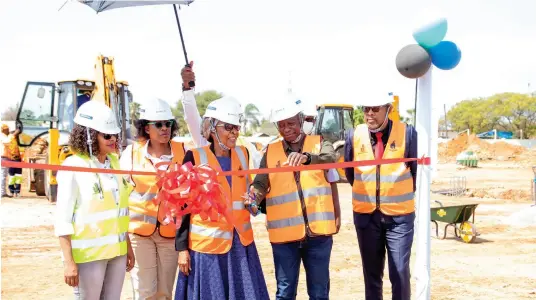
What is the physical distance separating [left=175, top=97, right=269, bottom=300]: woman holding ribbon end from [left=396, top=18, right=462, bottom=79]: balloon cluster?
49.6 inches

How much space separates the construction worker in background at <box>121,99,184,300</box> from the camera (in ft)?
13.3

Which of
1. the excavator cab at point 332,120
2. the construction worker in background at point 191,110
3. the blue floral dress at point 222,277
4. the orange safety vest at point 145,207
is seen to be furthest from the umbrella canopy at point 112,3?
the excavator cab at point 332,120

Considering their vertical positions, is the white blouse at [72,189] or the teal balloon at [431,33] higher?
the teal balloon at [431,33]

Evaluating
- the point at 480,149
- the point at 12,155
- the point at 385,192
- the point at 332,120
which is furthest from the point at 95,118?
the point at 480,149

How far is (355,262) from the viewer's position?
7875mm

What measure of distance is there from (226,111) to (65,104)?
11219 millimetres

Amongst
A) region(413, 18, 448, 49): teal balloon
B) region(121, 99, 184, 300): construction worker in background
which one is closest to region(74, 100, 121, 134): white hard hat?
region(121, 99, 184, 300): construction worker in background

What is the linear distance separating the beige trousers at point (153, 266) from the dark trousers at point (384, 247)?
1.48 meters

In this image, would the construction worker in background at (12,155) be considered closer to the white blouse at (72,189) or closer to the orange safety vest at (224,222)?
the white blouse at (72,189)

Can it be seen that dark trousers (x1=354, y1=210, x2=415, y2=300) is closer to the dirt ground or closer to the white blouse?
the dirt ground

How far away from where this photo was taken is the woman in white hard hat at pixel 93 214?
336 cm

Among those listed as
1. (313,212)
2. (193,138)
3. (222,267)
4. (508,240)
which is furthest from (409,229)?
(508,240)

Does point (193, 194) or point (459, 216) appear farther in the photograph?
point (459, 216)

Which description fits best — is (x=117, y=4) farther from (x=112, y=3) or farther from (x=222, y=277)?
(x=222, y=277)
